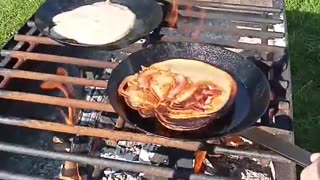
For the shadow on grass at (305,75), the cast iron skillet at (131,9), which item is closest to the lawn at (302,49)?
the shadow on grass at (305,75)

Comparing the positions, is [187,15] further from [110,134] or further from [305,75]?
[305,75]

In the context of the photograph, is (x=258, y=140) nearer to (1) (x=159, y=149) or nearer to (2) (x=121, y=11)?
(1) (x=159, y=149)

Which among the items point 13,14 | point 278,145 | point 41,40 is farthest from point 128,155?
point 13,14

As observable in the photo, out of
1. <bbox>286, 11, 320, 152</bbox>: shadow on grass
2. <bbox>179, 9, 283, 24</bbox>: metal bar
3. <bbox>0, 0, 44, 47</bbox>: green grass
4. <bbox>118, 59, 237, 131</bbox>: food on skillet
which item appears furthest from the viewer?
<bbox>0, 0, 44, 47</bbox>: green grass

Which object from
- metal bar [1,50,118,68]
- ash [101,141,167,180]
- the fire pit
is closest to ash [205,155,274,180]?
the fire pit

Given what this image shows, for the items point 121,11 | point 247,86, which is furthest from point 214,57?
point 121,11

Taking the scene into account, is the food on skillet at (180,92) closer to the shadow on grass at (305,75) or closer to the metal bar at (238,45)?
the metal bar at (238,45)

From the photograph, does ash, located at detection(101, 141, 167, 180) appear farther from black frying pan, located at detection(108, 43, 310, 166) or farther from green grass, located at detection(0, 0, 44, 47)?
green grass, located at detection(0, 0, 44, 47)
